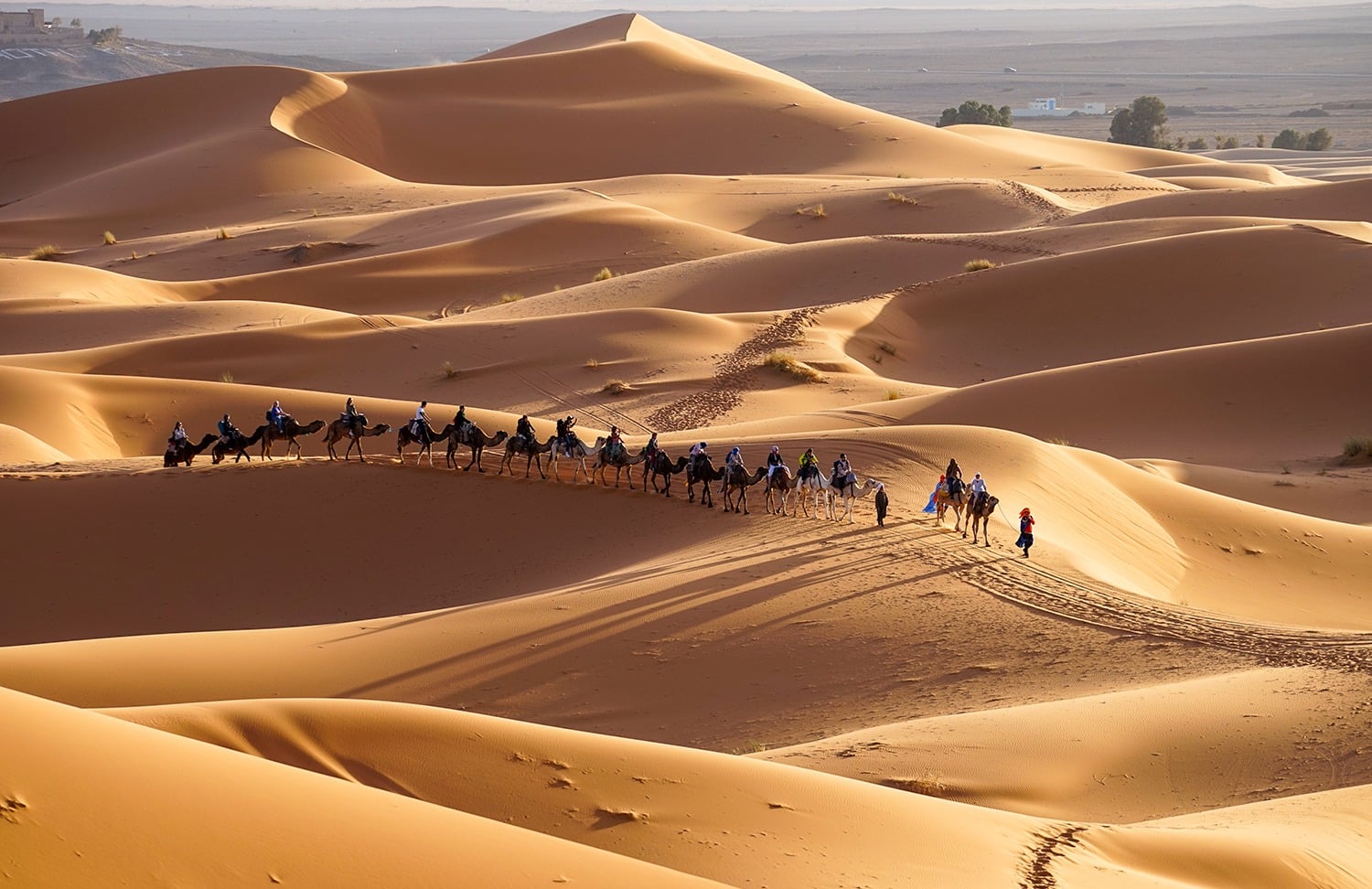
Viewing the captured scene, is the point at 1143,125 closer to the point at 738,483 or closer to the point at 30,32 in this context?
the point at 738,483

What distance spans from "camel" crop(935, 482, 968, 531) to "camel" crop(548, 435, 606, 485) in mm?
4858

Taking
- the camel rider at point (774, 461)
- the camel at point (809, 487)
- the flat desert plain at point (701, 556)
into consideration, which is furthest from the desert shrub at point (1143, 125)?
the camel rider at point (774, 461)

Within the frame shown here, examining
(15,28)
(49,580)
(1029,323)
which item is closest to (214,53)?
(15,28)

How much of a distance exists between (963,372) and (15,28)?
147598mm

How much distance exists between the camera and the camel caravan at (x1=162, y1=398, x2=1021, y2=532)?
17578 millimetres

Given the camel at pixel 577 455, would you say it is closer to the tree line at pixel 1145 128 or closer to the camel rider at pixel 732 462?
the camel rider at pixel 732 462

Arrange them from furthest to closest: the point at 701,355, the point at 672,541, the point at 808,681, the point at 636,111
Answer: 1. the point at 636,111
2. the point at 701,355
3. the point at 672,541
4. the point at 808,681

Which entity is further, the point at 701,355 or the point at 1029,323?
the point at 1029,323

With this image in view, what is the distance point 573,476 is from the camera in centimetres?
2089

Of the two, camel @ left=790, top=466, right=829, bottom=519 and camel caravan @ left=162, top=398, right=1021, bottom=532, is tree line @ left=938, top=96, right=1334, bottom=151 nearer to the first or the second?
camel caravan @ left=162, top=398, right=1021, bottom=532

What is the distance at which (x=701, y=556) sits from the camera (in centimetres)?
1714

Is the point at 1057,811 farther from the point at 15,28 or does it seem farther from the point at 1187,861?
the point at 15,28

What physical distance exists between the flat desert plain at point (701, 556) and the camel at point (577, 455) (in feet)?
1.04

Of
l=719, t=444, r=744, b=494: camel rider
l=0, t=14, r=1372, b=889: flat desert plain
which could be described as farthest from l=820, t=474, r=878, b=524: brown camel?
l=719, t=444, r=744, b=494: camel rider
